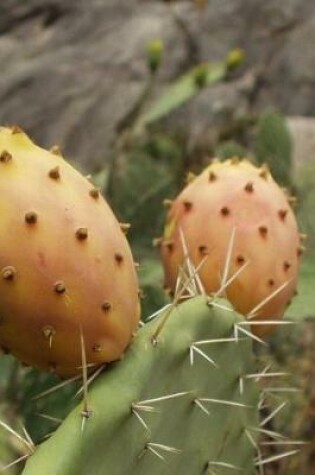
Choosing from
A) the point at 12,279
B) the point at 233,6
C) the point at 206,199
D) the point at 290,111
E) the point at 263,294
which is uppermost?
the point at 12,279

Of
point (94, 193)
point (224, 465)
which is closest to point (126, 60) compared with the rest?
point (224, 465)

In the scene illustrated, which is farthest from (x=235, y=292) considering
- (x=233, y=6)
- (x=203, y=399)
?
(x=233, y=6)

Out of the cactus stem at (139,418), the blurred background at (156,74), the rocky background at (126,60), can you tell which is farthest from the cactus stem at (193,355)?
the rocky background at (126,60)

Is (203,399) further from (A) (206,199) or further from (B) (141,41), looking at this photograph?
(B) (141,41)

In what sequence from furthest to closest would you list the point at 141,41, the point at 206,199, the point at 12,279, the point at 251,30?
1. the point at 251,30
2. the point at 141,41
3. the point at 206,199
4. the point at 12,279

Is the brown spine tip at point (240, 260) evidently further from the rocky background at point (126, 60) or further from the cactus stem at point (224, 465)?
the rocky background at point (126, 60)

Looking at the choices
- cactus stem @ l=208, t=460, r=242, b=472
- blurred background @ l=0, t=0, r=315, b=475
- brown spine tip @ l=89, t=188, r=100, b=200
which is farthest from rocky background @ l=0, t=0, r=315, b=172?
brown spine tip @ l=89, t=188, r=100, b=200
